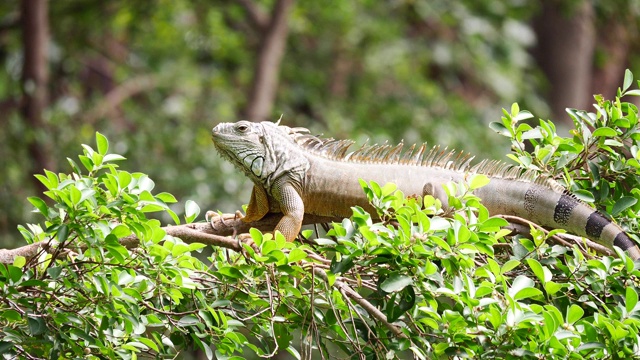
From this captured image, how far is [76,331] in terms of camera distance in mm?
2762

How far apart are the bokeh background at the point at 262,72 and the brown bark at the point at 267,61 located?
0.05ft

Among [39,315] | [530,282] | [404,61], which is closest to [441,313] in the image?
[530,282]

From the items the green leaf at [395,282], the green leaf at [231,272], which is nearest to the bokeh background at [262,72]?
the green leaf at [231,272]

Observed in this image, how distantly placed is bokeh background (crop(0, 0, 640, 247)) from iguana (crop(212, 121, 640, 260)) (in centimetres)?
419

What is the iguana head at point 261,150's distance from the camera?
3562 mm

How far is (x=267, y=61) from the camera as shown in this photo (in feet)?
29.6

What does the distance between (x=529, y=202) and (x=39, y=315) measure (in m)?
1.80

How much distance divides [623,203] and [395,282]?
92 cm

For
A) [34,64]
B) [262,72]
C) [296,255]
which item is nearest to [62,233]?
[296,255]

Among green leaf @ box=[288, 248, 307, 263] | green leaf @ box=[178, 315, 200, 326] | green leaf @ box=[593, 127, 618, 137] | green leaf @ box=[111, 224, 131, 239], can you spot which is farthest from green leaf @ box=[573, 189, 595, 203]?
green leaf @ box=[111, 224, 131, 239]

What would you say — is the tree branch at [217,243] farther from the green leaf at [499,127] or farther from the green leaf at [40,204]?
the green leaf at [499,127]

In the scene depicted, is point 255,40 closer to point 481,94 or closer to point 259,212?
point 481,94

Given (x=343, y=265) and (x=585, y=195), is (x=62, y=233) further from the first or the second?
(x=585, y=195)

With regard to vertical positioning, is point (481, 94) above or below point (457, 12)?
below
